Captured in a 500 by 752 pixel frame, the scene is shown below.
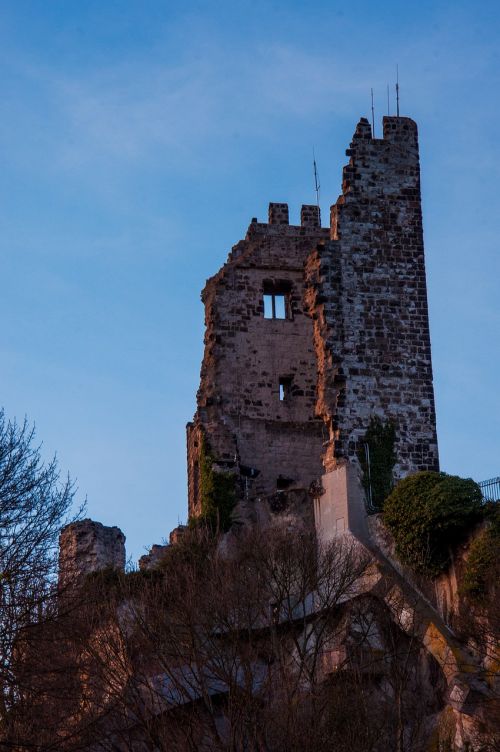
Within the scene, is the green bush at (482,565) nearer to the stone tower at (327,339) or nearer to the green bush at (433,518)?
the green bush at (433,518)


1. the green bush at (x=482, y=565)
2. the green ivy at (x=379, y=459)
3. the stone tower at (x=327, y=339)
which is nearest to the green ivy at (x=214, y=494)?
the stone tower at (x=327, y=339)

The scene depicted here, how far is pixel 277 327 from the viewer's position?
4469cm

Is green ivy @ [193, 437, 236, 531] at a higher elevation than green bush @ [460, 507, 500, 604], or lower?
higher

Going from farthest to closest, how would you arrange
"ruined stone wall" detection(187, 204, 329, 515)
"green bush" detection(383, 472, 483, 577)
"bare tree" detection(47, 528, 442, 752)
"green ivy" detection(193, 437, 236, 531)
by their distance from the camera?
"ruined stone wall" detection(187, 204, 329, 515) → "green ivy" detection(193, 437, 236, 531) → "green bush" detection(383, 472, 483, 577) → "bare tree" detection(47, 528, 442, 752)

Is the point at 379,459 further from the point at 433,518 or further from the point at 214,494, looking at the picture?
the point at 214,494

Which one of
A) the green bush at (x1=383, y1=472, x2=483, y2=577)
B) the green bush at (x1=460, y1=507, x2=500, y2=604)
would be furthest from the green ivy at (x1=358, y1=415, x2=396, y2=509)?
the green bush at (x1=460, y1=507, x2=500, y2=604)

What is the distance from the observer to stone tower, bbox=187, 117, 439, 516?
3819cm

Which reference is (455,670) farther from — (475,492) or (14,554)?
(14,554)

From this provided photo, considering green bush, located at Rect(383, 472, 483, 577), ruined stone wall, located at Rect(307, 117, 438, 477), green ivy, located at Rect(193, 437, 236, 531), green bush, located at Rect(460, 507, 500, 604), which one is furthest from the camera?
green ivy, located at Rect(193, 437, 236, 531)

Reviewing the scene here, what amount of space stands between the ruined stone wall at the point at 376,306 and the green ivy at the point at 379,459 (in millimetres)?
184

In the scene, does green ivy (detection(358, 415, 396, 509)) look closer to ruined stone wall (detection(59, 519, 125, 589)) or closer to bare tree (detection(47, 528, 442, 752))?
bare tree (detection(47, 528, 442, 752))

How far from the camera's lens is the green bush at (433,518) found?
3350cm

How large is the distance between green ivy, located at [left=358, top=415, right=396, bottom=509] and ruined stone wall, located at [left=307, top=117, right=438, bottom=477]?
7.2 inches

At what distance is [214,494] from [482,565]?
32.0ft
